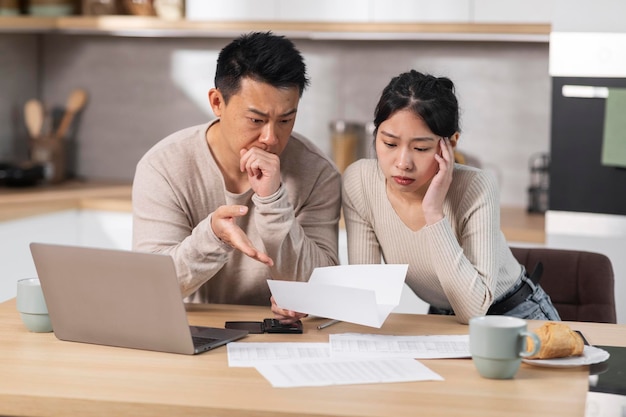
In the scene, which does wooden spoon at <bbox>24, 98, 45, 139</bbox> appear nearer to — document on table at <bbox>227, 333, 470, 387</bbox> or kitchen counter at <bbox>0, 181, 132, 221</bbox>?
kitchen counter at <bbox>0, 181, 132, 221</bbox>

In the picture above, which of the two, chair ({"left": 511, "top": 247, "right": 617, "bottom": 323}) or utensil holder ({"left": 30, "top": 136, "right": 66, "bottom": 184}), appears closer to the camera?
chair ({"left": 511, "top": 247, "right": 617, "bottom": 323})

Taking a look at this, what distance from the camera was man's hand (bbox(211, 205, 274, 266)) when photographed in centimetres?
188

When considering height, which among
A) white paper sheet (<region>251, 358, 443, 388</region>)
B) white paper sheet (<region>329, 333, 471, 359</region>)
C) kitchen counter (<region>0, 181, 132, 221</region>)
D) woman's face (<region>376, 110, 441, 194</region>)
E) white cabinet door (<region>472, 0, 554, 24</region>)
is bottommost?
white paper sheet (<region>251, 358, 443, 388</region>)

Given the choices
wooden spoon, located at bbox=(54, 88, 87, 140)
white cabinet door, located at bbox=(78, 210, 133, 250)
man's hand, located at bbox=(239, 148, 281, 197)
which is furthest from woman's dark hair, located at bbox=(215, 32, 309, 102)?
wooden spoon, located at bbox=(54, 88, 87, 140)

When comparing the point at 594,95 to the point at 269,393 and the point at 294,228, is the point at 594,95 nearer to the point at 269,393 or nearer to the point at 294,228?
the point at 294,228

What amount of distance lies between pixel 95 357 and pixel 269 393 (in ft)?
1.18

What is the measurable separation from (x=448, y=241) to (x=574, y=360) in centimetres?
41

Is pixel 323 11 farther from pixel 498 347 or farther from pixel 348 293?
pixel 498 347

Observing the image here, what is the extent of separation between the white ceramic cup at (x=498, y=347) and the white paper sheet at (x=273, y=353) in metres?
0.27

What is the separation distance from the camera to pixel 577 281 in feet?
7.86

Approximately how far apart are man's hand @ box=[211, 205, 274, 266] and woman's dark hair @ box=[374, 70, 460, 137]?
402mm

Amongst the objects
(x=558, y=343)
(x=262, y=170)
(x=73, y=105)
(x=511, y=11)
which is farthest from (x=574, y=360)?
(x=73, y=105)

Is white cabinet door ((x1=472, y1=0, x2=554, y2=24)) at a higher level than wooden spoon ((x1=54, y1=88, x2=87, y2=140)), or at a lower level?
higher

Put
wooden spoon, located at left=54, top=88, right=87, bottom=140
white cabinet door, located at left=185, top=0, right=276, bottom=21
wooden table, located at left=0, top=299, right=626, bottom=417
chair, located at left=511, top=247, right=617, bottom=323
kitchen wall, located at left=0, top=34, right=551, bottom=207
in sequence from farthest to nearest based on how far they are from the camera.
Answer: wooden spoon, located at left=54, top=88, right=87, bottom=140
kitchen wall, located at left=0, top=34, right=551, bottom=207
white cabinet door, located at left=185, top=0, right=276, bottom=21
chair, located at left=511, top=247, right=617, bottom=323
wooden table, located at left=0, top=299, right=626, bottom=417
